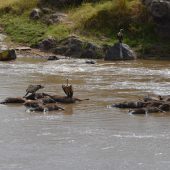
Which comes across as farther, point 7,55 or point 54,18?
point 54,18

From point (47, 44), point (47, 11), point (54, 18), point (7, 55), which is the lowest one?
point (7, 55)

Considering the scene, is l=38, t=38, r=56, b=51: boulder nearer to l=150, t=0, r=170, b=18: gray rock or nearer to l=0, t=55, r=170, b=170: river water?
l=150, t=0, r=170, b=18: gray rock

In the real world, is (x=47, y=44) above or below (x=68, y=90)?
above

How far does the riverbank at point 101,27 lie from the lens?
106ft

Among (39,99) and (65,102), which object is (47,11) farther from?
(39,99)

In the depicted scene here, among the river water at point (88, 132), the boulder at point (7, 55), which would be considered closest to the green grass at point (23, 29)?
the boulder at point (7, 55)

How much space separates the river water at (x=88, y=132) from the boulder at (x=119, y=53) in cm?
759

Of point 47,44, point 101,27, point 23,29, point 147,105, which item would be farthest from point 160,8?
point 147,105

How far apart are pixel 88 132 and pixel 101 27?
2216 centimetres

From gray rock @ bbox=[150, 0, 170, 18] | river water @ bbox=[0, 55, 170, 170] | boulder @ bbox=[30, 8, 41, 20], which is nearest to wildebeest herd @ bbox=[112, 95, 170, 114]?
river water @ bbox=[0, 55, 170, 170]

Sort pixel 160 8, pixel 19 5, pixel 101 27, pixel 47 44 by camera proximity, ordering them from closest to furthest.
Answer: pixel 160 8, pixel 47 44, pixel 101 27, pixel 19 5

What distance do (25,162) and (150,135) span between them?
319cm

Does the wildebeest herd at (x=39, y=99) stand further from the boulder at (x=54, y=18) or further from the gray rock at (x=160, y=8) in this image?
the boulder at (x=54, y=18)

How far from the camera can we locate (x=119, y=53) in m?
29.7
